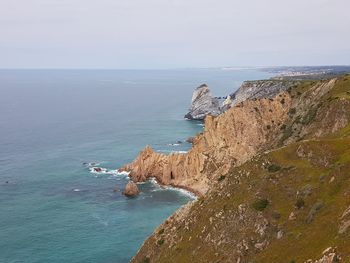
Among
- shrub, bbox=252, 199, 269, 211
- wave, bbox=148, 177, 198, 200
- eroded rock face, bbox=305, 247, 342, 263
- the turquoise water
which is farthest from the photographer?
wave, bbox=148, 177, 198, 200

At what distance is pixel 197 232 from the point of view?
188ft

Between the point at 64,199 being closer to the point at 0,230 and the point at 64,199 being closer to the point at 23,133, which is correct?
the point at 0,230

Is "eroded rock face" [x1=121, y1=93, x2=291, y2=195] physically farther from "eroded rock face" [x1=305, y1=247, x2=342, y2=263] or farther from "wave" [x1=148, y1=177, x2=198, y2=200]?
"eroded rock face" [x1=305, y1=247, x2=342, y2=263]

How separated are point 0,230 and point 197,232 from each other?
51.5 meters

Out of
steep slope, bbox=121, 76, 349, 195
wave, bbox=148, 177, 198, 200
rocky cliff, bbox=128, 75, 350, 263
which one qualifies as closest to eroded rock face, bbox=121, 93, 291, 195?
steep slope, bbox=121, 76, 349, 195

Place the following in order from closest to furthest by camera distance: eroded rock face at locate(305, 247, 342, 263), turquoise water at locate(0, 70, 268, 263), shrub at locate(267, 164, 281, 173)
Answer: eroded rock face at locate(305, 247, 342, 263) < shrub at locate(267, 164, 281, 173) < turquoise water at locate(0, 70, 268, 263)

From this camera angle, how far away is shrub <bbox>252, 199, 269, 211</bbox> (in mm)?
50481

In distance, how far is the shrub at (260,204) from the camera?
5048 centimetres

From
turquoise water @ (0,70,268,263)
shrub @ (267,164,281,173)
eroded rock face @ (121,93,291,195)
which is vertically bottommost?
turquoise water @ (0,70,268,263)

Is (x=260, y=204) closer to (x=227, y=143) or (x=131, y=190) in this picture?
(x=131, y=190)

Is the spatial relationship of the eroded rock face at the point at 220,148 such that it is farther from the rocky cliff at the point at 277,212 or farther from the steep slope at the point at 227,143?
the rocky cliff at the point at 277,212

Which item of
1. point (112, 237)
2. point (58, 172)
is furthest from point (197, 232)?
point (58, 172)

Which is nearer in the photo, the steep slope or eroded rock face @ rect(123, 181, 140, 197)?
eroded rock face @ rect(123, 181, 140, 197)

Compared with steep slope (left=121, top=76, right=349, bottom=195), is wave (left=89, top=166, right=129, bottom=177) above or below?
below
